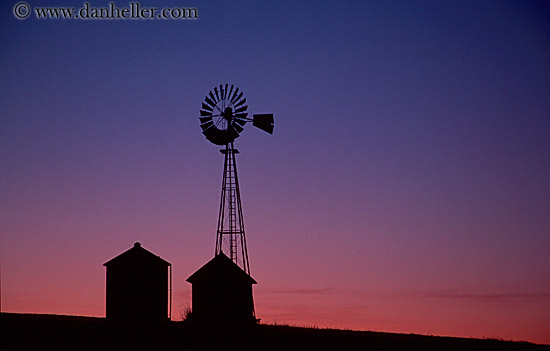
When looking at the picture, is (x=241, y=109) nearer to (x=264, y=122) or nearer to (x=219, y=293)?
(x=264, y=122)

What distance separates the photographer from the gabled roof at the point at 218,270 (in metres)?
44.8

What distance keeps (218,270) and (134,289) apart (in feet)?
14.4

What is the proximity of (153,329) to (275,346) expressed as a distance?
6.09 m

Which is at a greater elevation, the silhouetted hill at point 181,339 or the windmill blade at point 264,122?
the windmill blade at point 264,122

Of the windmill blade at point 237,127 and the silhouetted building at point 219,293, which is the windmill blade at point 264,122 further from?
the silhouetted building at point 219,293

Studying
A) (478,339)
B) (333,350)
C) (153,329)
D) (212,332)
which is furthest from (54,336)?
(478,339)

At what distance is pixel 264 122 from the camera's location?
47469 mm

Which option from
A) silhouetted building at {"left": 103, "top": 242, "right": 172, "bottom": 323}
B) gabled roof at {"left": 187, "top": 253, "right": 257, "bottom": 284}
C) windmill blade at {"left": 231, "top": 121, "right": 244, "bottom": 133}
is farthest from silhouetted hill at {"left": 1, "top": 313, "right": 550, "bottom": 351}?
windmill blade at {"left": 231, "top": 121, "right": 244, "bottom": 133}

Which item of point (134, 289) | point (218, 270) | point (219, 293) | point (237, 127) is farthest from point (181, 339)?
point (237, 127)

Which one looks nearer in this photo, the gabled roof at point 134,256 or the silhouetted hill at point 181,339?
the silhouetted hill at point 181,339

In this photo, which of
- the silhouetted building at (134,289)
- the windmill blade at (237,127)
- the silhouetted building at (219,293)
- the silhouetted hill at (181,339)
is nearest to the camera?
the silhouetted hill at (181,339)

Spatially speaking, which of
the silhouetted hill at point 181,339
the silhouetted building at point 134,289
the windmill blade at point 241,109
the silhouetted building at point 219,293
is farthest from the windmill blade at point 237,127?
the silhouetted hill at point 181,339

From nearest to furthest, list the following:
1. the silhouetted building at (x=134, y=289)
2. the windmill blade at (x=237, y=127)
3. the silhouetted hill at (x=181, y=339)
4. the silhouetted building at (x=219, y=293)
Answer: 1. the silhouetted hill at (x=181, y=339)
2. the silhouetted building at (x=134, y=289)
3. the silhouetted building at (x=219, y=293)
4. the windmill blade at (x=237, y=127)

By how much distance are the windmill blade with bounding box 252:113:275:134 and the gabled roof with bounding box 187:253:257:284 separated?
7161 millimetres
